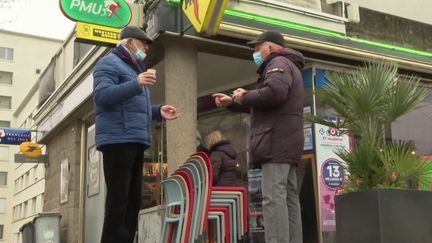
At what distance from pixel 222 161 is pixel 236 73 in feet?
9.09

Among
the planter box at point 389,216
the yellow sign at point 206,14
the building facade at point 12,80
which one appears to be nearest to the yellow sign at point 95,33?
the yellow sign at point 206,14

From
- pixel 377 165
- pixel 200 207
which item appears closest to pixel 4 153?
pixel 200 207

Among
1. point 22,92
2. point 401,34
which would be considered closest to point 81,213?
point 401,34

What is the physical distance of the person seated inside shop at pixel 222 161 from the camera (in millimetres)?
7703

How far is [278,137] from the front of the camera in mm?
4539

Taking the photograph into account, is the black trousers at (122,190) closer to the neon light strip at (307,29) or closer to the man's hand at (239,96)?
the man's hand at (239,96)

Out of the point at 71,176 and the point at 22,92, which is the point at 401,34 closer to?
the point at 71,176

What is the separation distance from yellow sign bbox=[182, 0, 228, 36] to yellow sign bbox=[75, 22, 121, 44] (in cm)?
136

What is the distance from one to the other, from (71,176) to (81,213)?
113 centimetres

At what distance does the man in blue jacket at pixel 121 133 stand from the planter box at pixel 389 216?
1.72 metres

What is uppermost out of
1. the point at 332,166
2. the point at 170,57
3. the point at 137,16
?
the point at 137,16

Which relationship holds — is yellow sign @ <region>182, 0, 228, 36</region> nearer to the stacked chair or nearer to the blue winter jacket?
the stacked chair

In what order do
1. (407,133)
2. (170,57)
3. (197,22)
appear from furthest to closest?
(407,133) < (170,57) < (197,22)

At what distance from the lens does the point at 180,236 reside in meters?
4.75
